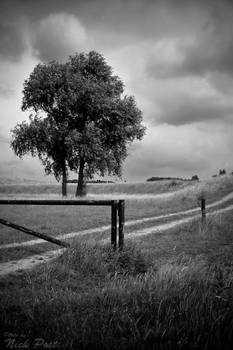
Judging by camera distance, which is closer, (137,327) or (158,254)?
(137,327)

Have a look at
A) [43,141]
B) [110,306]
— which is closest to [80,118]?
[43,141]

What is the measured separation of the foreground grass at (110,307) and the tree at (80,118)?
1022 inches

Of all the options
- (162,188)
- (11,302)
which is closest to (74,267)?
(11,302)

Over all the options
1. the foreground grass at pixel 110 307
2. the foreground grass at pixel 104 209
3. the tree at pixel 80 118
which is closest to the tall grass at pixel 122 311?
the foreground grass at pixel 110 307

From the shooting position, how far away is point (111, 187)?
59000 mm

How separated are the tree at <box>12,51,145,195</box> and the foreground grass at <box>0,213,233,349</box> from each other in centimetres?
2596

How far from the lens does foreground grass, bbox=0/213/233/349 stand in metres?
3.49

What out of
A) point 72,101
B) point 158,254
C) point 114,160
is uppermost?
point 72,101

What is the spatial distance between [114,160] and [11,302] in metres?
30.9

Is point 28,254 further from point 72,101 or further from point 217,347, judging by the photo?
point 72,101

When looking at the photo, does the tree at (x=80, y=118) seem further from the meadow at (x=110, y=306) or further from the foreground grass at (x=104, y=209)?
the meadow at (x=110, y=306)

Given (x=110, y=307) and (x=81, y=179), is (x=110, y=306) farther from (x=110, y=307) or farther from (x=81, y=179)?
(x=81, y=179)

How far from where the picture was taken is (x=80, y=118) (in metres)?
34.6

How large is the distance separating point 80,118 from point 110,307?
3169cm
